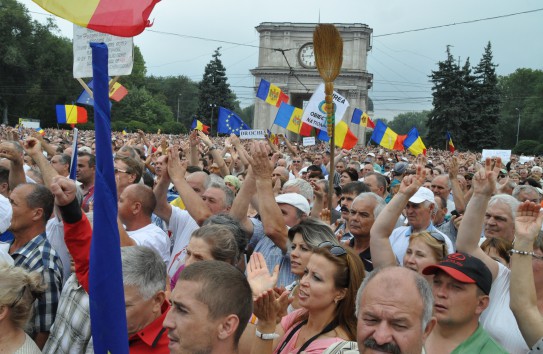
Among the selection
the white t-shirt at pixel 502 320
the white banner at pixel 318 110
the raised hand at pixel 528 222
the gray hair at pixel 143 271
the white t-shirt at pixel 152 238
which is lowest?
the white t-shirt at pixel 502 320

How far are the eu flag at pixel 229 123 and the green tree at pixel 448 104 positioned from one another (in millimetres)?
44858

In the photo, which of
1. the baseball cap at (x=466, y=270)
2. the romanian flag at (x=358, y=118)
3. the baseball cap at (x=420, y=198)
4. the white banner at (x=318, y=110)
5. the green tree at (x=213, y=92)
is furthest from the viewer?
the green tree at (x=213, y=92)

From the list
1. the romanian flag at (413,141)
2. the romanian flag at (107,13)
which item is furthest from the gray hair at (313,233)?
the romanian flag at (413,141)

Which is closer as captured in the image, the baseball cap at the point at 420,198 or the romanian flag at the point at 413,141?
the baseball cap at the point at 420,198

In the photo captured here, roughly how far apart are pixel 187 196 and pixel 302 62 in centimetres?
5602

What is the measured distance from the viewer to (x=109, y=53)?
11.6ft

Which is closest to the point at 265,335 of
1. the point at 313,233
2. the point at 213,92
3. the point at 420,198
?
the point at 313,233

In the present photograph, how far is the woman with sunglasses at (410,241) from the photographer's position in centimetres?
430

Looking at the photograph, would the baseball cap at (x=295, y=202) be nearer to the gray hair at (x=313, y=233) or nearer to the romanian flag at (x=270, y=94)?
the gray hair at (x=313, y=233)

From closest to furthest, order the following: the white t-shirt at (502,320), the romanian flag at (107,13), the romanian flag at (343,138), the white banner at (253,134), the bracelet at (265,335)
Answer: the romanian flag at (107,13) < the bracelet at (265,335) < the white t-shirt at (502,320) < the white banner at (253,134) < the romanian flag at (343,138)

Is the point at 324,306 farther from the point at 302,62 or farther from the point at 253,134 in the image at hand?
the point at 302,62

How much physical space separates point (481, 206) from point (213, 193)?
2.55 m

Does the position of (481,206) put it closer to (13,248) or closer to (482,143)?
(13,248)

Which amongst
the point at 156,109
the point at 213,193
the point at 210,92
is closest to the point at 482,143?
the point at 210,92
